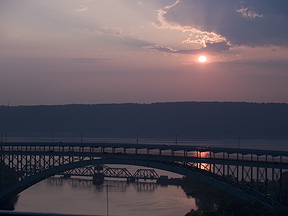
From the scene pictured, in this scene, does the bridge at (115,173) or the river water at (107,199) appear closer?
the river water at (107,199)

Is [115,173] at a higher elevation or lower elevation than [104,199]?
higher

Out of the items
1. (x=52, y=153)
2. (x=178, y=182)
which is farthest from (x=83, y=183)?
(x=52, y=153)

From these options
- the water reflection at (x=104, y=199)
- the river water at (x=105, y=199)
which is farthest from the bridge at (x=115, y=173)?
the water reflection at (x=104, y=199)

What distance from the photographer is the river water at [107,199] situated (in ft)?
130

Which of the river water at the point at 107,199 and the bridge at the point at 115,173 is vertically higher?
the bridge at the point at 115,173

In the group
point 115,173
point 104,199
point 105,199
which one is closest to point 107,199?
point 104,199

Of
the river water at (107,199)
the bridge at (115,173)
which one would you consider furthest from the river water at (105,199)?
the bridge at (115,173)

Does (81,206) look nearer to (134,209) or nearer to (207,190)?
(134,209)

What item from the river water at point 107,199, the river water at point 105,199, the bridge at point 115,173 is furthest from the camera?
the bridge at point 115,173

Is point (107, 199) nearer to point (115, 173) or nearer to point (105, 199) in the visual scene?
point (105, 199)

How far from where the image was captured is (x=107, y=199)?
34.5 metres

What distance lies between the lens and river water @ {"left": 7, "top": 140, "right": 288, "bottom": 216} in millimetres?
39562

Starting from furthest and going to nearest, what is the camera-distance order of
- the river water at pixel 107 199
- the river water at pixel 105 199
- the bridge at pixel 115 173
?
the bridge at pixel 115 173, the river water at pixel 105 199, the river water at pixel 107 199

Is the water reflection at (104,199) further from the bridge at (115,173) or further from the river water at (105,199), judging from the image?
the bridge at (115,173)
